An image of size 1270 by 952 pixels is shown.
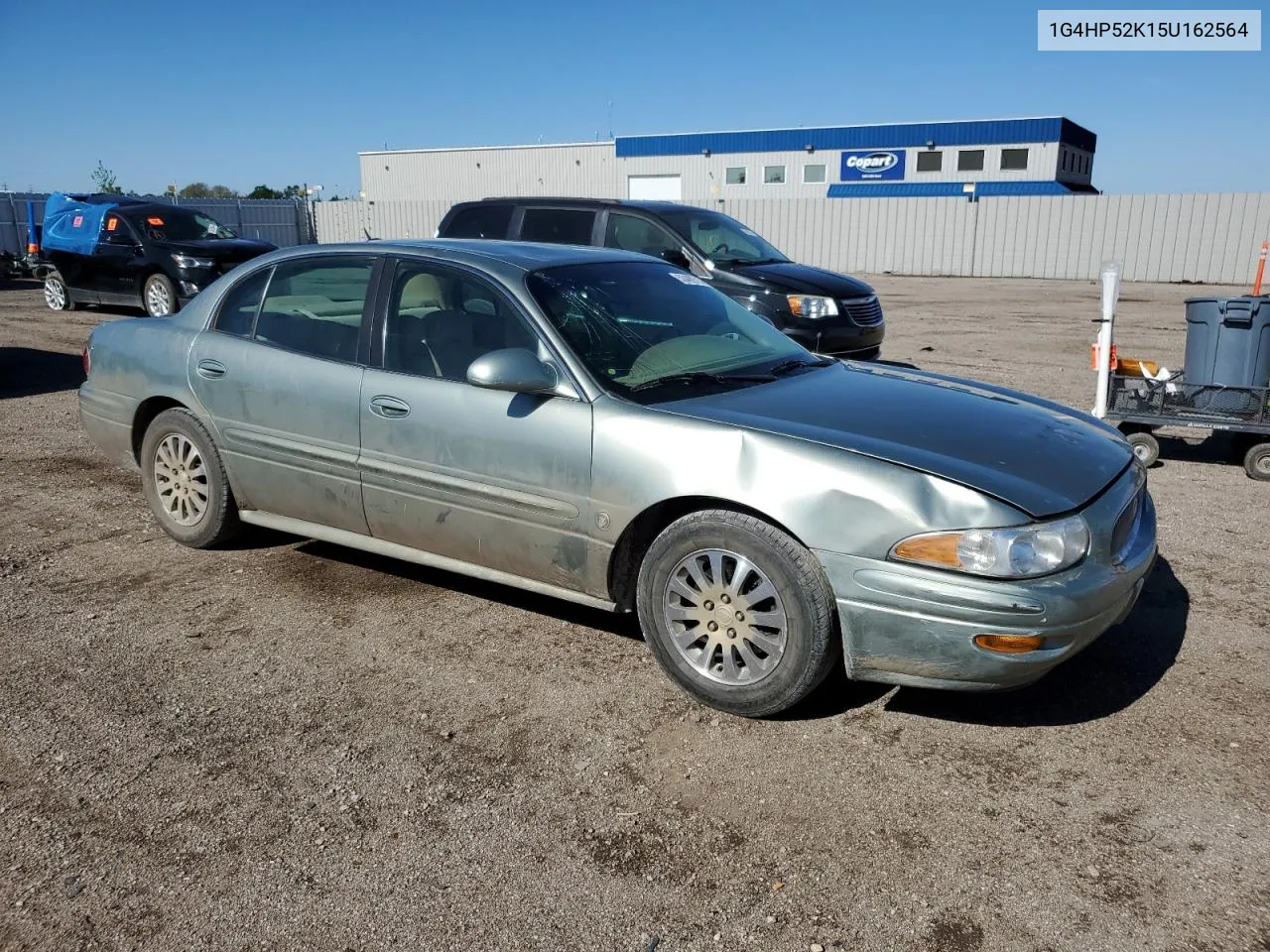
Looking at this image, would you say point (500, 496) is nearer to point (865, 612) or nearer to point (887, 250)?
point (865, 612)

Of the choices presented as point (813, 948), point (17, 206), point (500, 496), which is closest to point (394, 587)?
point (500, 496)

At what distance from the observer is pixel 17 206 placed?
29109 millimetres

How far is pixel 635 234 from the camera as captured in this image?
34.6 feet

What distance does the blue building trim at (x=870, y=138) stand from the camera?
42.4m

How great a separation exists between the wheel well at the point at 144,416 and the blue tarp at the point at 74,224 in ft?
39.4

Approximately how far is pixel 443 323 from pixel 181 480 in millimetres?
1838

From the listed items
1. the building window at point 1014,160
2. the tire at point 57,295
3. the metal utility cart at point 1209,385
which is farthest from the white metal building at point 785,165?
the metal utility cart at point 1209,385

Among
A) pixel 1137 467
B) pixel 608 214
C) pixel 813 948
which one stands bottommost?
pixel 813 948

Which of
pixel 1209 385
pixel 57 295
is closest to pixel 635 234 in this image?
pixel 1209 385

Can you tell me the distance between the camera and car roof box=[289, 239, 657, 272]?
4504 mm

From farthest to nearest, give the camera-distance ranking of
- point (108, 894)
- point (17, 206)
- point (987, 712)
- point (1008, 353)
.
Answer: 1. point (17, 206)
2. point (1008, 353)
3. point (987, 712)
4. point (108, 894)

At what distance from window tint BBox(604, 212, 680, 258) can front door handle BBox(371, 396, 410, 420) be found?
639cm

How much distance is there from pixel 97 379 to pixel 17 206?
93.1ft

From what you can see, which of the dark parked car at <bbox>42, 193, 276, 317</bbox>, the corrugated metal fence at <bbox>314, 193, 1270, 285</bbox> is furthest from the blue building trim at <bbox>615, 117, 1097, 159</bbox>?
the dark parked car at <bbox>42, 193, 276, 317</bbox>
